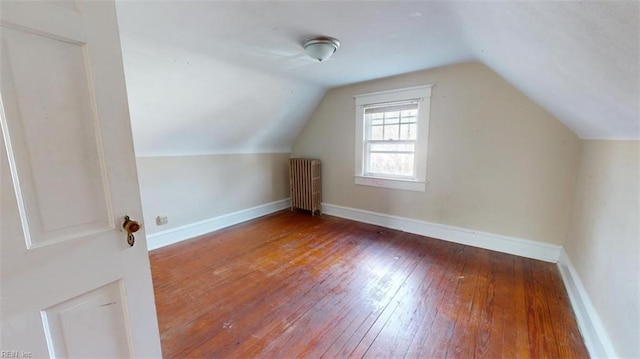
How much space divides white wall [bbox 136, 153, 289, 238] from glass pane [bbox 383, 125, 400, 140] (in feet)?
6.48

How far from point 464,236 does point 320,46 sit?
2756 mm

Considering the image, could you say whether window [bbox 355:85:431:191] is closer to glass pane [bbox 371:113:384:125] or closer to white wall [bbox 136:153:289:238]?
glass pane [bbox 371:113:384:125]

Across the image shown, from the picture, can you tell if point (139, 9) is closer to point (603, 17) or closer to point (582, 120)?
point (603, 17)

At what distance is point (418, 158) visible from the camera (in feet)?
10.9

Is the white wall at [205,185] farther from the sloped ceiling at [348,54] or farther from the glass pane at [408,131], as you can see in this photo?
the glass pane at [408,131]

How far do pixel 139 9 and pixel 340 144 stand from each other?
294 centimetres

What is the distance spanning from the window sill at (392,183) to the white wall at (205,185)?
5.20ft

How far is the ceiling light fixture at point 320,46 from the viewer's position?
2.06 m

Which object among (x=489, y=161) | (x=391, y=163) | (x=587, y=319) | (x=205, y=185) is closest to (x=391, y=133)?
(x=391, y=163)

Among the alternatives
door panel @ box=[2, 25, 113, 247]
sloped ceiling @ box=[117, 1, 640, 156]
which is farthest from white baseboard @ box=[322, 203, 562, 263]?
door panel @ box=[2, 25, 113, 247]

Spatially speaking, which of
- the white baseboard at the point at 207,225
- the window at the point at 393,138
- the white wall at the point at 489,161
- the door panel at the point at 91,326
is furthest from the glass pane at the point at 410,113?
the door panel at the point at 91,326

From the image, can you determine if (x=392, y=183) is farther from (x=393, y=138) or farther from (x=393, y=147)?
(x=393, y=138)

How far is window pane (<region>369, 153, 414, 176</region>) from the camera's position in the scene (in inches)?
138

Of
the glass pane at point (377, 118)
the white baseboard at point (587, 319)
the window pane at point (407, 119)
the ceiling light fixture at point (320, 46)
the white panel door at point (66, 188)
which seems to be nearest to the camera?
the white panel door at point (66, 188)
